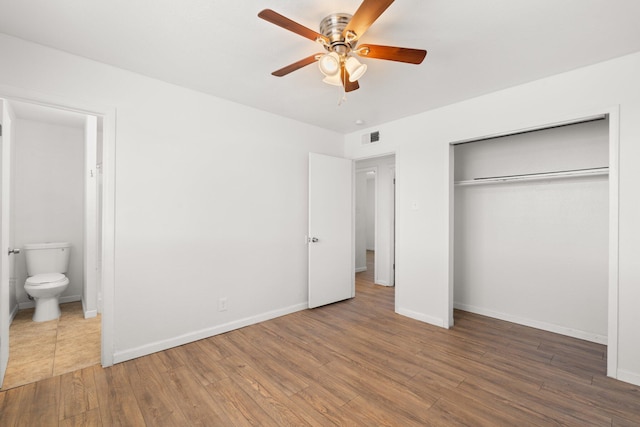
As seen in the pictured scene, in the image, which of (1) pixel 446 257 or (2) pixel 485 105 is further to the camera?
(1) pixel 446 257

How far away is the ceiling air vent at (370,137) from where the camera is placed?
4.05 m

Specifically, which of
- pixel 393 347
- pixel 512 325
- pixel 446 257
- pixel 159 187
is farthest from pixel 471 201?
pixel 159 187

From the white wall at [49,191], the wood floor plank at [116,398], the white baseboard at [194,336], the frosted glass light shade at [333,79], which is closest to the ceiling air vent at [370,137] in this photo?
the frosted glass light shade at [333,79]

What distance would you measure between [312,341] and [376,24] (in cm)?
278

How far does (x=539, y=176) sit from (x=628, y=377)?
1883 mm

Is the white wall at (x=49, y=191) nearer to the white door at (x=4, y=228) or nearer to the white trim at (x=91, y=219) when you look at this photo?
the white trim at (x=91, y=219)

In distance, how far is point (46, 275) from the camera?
348 cm

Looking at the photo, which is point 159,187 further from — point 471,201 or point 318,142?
point 471,201

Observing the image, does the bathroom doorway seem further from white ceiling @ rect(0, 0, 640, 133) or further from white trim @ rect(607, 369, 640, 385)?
white trim @ rect(607, 369, 640, 385)

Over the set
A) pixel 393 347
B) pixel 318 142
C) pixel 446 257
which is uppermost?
pixel 318 142

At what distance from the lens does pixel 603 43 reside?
6.95 feet

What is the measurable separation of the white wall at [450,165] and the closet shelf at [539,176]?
1.63 ft

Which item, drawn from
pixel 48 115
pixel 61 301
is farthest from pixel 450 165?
pixel 61 301

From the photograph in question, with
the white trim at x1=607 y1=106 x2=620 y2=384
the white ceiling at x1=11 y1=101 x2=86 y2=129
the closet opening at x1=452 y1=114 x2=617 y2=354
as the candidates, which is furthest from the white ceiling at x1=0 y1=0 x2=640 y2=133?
the white ceiling at x1=11 y1=101 x2=86 y2=129
